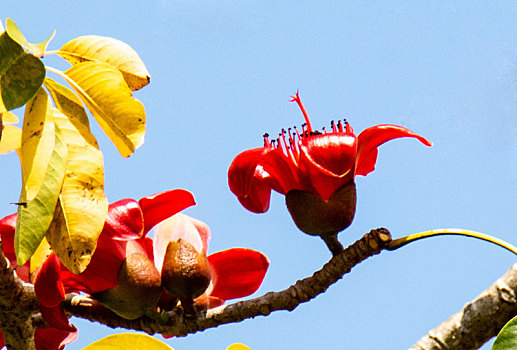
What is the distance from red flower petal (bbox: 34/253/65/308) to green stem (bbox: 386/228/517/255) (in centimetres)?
49

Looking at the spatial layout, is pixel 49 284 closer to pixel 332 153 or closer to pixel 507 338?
pixel 332 153

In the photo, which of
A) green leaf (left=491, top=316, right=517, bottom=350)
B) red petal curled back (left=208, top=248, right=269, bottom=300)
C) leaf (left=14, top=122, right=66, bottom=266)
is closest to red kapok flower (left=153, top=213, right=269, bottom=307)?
red petal curled back (left=208, top=248, right=269, bottom=300)

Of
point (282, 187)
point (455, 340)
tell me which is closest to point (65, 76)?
point (282, 187)

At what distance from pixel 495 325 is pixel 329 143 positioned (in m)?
0.38

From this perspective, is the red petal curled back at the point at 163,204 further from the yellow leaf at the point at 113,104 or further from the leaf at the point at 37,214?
the leaf at the point at 37,214

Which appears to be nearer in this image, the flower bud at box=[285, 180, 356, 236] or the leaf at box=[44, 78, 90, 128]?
the leaf at box=[44, 78, 90, 128]

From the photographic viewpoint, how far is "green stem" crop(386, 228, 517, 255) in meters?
1.02

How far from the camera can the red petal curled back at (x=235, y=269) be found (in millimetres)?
1322

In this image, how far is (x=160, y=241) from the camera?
1.27 m

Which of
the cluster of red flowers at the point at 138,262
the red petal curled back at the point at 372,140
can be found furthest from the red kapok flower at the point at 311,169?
the cluster of red flowers at the point at 138,262

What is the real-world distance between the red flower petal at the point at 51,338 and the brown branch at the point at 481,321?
0.64 meters

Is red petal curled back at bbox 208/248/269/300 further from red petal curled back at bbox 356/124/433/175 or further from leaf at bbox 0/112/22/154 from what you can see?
leaf at bbox 0/112/22/154

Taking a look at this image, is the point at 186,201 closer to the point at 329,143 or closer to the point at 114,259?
the point at 114,259

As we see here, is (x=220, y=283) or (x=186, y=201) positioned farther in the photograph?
(x=220, y=283)
